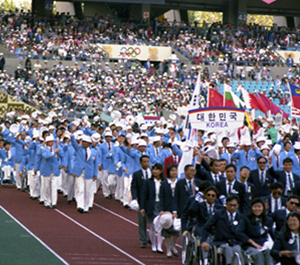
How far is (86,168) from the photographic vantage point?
52.1 feet

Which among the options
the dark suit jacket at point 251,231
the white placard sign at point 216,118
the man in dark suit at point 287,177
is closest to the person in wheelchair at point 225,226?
the dark suit jacket at point 251,231

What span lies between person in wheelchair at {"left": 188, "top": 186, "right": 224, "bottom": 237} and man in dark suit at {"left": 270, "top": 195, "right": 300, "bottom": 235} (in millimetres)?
753

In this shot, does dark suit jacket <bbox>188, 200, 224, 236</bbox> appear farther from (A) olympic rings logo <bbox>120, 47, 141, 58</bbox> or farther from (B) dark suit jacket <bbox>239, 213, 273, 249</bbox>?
(A) olympic rings logo <bbox>120, 47, 141, 58</bbox>

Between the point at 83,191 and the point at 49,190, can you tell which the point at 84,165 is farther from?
the point at 49,190

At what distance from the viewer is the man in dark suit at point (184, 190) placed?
424 inches

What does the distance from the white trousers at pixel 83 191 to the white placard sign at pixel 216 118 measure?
3328 millimetres

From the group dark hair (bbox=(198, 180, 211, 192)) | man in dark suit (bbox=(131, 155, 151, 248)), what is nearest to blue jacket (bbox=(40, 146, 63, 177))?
man in dark suit (bbox=(131, 155, 151, 248))

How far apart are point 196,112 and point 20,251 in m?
4.50

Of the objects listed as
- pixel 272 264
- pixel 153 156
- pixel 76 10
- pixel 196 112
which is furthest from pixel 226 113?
pixel 76 10

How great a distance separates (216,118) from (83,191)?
145 inches

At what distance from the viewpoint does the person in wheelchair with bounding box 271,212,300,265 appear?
8148 millimetres

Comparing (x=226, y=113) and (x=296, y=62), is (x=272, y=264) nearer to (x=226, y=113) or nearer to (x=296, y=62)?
(x=226, y=113)

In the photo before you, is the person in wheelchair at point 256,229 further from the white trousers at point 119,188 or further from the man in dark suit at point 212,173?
the white trousers at point 119,188

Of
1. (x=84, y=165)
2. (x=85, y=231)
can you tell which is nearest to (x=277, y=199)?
(x=85, y=231)
